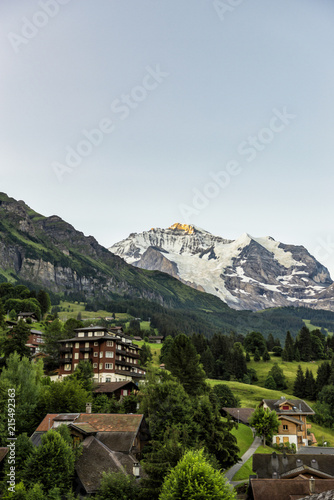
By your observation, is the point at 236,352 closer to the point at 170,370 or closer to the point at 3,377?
the point at 170,370

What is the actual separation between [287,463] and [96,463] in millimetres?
26997

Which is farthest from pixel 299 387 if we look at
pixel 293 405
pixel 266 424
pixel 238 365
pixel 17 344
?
pixel 17 344

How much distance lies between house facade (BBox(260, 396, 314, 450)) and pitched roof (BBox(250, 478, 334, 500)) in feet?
125

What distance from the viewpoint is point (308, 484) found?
45688 mm

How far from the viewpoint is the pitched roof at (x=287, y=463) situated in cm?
5847

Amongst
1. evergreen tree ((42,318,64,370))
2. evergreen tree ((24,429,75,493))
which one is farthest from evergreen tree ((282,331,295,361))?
evergreen tree ((24,429,75,493))

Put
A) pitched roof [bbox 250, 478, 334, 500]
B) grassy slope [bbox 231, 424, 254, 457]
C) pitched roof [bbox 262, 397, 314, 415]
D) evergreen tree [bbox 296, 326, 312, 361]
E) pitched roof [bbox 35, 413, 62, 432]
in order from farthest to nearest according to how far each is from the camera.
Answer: evergreen tree [bbox 296, 326, 312, 361]
pitched roof [bbox 262, 397, 314, 415]
grassy slope [bbox 231, 424, 254, 457]
pitched roof [bbox 35, 413, 62, 432]
pitched roof [bbox 250, 478, 334, 500]

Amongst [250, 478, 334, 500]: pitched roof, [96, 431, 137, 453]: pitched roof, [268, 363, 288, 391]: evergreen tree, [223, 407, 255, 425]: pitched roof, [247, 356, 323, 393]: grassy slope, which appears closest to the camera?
[250, 478, 334, 500]: pitched roof

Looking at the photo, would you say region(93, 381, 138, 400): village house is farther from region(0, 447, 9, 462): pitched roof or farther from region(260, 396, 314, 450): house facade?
region(0, 447, 9, 462): pitched roof

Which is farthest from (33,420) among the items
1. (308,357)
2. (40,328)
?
(308,357)

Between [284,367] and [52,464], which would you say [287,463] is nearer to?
[52,464]

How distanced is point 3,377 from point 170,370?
35.6m

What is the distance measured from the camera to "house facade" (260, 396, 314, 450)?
82.9 m

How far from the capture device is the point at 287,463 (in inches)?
2352
